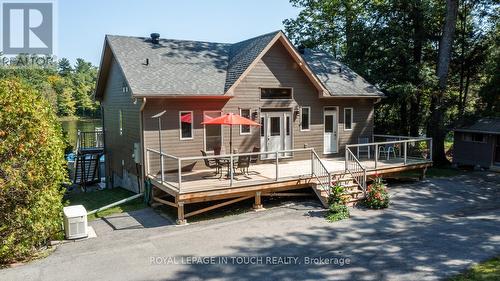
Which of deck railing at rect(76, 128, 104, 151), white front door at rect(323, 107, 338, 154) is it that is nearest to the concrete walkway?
white front door at rect(323, 107, 338, 154)

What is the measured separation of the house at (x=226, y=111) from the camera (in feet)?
42.4

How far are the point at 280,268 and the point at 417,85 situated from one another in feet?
50.6

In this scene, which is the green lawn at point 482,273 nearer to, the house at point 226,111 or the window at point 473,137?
the house at point 226,111

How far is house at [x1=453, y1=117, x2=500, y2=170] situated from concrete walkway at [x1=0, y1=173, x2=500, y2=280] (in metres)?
6.61

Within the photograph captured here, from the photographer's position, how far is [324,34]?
27.6m

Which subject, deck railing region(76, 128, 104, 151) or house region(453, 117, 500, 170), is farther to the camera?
deck railing region(76, 128, 104, 151)

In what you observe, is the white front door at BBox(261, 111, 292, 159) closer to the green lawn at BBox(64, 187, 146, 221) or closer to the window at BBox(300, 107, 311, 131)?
the window at BBox(300, 107, 311, 131)

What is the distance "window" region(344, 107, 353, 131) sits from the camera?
17.8 metres

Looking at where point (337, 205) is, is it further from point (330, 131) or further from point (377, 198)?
point (330, 131)

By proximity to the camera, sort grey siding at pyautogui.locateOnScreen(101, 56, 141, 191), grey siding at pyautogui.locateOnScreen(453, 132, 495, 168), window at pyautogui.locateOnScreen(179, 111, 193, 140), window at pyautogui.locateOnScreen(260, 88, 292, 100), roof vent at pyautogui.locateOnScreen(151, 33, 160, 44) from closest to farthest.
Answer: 1. window at pyautogui.locateOnScreen(179, 111, 193, 140)
2. grey siding at pyautogui.locateOnScreen(101, 56, 141, 191)
3. window at pyautogui.locateOnScreen(260, 88, 292, 100)
4. roof vent at pyautogui.locateOnScreen(151, 33, 160, 44)
5. grey siding at pyautogui.locateOnScreen(453, 132, 495, 168)

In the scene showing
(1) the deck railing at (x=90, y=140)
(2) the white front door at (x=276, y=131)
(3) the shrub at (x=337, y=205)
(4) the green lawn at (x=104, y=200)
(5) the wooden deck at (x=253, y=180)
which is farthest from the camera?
(1) the deck railing at (x=90, y=140)

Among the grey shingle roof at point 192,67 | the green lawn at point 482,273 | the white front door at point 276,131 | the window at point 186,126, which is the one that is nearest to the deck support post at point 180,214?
the window at point 186,126

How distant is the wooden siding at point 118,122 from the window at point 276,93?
16.4 ft

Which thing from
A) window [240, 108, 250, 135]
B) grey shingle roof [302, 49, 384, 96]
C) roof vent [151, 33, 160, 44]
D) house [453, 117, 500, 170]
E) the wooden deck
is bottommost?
the wooden deck
